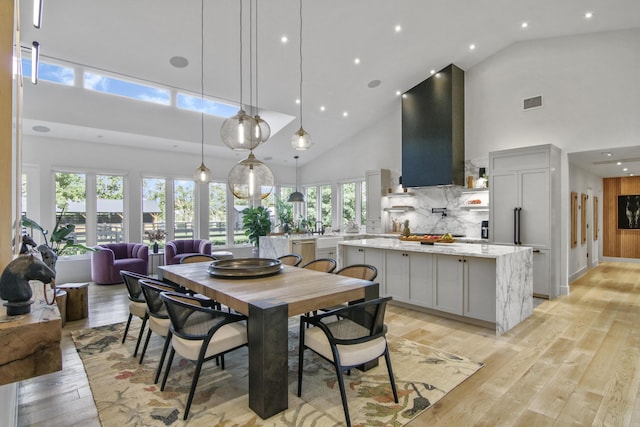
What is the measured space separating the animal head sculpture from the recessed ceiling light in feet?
16.2

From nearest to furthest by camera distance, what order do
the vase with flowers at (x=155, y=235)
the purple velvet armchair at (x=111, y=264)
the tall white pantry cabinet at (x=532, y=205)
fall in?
the tall white pantry cabinet at (x=532, y=205) < the purple velvet armchair at (x=111, y=264) < the vase with flowers at (x=155, y=235)

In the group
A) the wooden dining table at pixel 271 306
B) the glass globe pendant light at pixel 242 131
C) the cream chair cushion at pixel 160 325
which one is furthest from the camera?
the glass globe pendant light at pixel 242 131

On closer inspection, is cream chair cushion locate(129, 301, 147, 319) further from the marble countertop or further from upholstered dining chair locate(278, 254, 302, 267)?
the marble countertop

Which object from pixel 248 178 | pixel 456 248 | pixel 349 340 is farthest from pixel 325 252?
pixel 349 340

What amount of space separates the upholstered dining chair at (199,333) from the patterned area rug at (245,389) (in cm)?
19

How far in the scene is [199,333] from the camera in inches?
97.2

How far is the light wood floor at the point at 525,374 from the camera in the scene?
2316 mm

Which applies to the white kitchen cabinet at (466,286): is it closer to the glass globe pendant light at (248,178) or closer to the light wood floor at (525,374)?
the light wood floor at (525,374)

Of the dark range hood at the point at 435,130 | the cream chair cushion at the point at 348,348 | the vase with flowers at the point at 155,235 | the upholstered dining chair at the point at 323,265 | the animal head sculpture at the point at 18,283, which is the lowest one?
the cream chair cushion at the point at 348,348

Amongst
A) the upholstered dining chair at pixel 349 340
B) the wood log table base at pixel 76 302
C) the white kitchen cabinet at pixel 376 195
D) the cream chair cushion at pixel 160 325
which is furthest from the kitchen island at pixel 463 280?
the wood log table base at pixel 76 302

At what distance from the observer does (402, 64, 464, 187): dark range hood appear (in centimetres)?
677

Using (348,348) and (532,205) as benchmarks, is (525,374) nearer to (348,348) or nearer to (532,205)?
(348,348)

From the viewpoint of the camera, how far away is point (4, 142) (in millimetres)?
1453

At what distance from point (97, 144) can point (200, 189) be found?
2447mm
